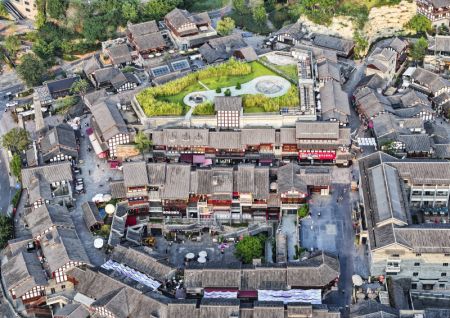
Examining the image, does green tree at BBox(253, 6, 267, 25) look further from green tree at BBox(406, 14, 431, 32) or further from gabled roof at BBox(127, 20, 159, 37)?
green tree at BBox(406, 14, 431, 32)

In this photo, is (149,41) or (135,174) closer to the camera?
(135,174)

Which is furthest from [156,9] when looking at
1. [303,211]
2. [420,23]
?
[303,211]

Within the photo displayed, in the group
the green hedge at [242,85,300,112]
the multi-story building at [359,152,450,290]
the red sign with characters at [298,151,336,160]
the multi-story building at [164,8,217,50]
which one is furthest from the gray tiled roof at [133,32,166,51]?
the multi-story building at [359,152,450,290]

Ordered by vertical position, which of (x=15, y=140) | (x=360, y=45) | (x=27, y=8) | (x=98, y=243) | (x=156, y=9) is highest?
(x=156, y=9)

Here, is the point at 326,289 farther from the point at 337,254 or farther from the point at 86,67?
the point at 86,67

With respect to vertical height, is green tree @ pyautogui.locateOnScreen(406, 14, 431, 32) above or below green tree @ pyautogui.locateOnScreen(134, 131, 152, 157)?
above

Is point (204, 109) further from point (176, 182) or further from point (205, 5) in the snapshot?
point (205, 5)

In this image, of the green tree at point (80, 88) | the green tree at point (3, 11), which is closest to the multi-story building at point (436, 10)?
the green tree at point (80, 88)
